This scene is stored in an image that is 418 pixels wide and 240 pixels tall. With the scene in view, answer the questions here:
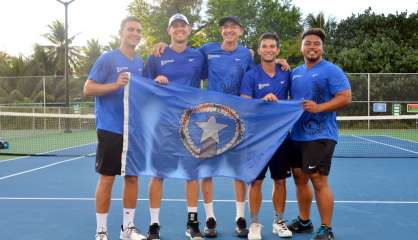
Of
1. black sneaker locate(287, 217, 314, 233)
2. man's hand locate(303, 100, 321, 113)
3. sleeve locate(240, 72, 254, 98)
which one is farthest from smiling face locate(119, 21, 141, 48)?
black sneaker locate(287, 217, 314, 233)

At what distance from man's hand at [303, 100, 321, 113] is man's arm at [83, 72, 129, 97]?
5.45 ft

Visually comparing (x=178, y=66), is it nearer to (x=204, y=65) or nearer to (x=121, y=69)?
(x=204, y=65)

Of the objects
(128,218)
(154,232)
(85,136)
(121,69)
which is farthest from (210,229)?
(85,136)

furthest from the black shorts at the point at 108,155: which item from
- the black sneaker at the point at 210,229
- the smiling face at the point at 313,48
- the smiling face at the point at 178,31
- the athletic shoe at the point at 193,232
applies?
the smiling face at the point at 313,48

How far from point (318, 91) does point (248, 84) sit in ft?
2.25

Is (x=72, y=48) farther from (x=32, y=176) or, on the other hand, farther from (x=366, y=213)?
(x=366, y=213)

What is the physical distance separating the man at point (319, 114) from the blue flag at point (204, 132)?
8.1 inches

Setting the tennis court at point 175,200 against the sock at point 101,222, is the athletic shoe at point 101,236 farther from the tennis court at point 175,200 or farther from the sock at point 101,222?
the tennis court at point 175,200

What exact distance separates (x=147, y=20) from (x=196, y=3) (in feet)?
14.0

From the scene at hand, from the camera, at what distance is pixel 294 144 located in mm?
4723

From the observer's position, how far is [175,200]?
6.36m

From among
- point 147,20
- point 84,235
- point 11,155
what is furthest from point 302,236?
point 147,20

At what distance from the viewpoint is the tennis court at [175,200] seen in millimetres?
4871

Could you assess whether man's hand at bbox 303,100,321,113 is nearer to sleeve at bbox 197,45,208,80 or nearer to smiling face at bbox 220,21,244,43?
smiling face at bbox 220,21,244,43
